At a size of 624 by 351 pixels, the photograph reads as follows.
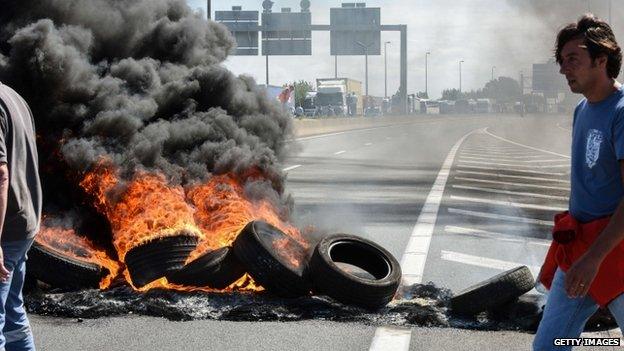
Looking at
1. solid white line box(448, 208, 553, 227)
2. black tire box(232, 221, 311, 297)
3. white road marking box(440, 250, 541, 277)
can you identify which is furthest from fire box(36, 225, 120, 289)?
solid white line box(448, 208, 553, 227)

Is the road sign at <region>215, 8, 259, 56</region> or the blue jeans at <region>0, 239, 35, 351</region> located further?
the road sign at <region>215, 8, 259, 56</region>

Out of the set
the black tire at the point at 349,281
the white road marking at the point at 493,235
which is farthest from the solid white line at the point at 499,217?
the black tire at the point at 349,281

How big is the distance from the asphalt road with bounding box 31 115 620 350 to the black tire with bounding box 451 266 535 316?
0.37 m

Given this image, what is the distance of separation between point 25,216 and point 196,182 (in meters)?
5.31

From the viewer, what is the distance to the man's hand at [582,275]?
354cm

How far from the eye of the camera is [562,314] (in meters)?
3.84

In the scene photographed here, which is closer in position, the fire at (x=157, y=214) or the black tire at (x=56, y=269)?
the black tire at (x=56, y=269)

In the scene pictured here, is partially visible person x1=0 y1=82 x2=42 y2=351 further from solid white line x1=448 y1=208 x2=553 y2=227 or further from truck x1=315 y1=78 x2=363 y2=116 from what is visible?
truck x1=315 y1=78 x2=363 y2=116

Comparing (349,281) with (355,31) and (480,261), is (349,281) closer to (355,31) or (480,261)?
(480,261)

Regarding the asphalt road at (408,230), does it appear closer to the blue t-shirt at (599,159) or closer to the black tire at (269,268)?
the black tire at (269,268)

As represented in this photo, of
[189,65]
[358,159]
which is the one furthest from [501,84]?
[189,65]

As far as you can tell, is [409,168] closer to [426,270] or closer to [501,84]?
[426,270]

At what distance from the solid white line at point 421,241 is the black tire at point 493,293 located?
142 centimetres

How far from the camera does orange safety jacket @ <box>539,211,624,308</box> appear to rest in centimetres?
367
